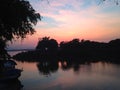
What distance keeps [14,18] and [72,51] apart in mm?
113540

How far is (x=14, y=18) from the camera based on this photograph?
450 inches

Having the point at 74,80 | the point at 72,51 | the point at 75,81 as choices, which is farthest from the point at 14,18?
the point at 72,51

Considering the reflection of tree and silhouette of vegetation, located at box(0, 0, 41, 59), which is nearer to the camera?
silhouette of vegetation, located at box(0, 0, 41, 59)

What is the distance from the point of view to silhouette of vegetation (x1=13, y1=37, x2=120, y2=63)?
113 meters

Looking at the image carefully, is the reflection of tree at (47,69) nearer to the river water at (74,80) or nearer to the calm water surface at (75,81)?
the river water at (74,80)

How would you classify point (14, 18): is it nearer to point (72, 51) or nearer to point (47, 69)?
point (47, 69)

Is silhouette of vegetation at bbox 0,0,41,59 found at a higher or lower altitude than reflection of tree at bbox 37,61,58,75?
higher

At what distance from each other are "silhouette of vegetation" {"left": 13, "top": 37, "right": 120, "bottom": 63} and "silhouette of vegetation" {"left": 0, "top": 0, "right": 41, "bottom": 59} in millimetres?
92295

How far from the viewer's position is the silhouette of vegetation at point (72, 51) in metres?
113

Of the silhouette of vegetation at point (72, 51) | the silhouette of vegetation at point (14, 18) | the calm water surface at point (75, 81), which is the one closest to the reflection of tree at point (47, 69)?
the calm water surface at point (75, 81)

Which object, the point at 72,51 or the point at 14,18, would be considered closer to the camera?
the point at 14,18

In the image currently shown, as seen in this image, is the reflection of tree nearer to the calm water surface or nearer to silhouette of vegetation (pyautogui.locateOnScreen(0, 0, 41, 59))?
the calm water surface

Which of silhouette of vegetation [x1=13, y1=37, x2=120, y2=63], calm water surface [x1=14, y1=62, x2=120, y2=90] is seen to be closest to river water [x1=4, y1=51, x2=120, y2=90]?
calm water surface [x1=14, y1=62, x2=120, y2=90]

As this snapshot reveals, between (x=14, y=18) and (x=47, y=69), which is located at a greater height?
(x=14, y=18)
